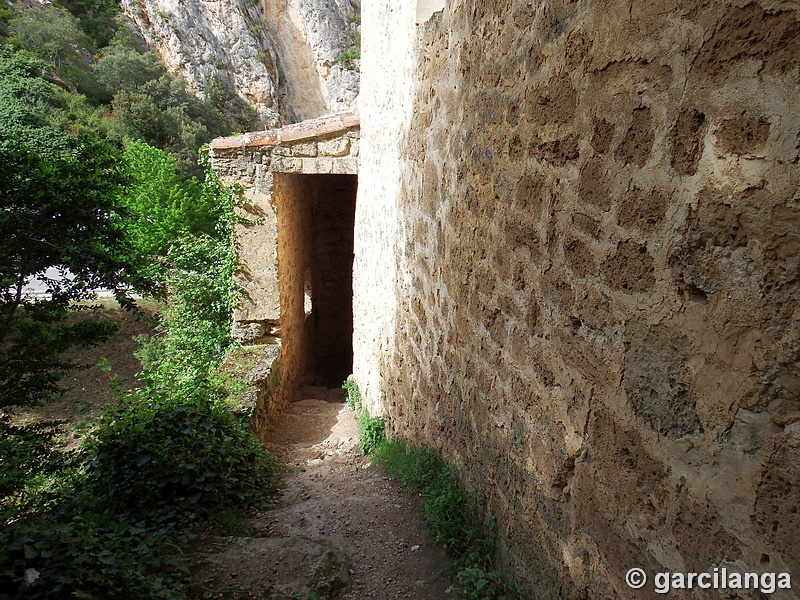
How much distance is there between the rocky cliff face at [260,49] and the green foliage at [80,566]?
19.7m

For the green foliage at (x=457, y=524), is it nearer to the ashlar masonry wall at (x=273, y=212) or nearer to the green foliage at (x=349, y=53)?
the ashlar masonry wall at (x=273, y=212)

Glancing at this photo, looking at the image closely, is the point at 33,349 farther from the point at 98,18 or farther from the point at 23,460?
the point at 98,18

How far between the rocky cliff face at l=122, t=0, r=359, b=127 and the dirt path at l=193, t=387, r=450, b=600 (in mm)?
18842

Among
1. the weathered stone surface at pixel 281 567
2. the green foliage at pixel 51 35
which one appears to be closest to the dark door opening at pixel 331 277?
Answer: the weathered stone surface at pixel 281 567

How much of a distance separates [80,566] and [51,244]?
7.74 feet

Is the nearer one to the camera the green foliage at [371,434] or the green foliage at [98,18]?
the green foliage at [371,434]

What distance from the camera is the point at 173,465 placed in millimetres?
3432

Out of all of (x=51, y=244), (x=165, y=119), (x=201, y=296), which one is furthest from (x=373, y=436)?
(x=165, y=119)

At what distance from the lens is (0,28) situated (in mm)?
16016

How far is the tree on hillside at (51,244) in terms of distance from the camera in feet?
11.0

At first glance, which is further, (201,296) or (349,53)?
(349,53)

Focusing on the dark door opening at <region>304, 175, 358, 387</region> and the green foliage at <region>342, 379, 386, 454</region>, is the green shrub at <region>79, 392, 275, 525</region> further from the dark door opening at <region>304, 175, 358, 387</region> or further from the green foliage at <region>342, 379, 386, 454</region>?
the dark door opening at <region>304, 175, 358, 387</region>

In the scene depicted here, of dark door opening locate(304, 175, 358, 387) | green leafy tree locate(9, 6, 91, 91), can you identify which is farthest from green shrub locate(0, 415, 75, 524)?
green leafy tree locate(9, 6, 91, 91)

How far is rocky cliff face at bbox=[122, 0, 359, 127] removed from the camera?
19.0 metres
